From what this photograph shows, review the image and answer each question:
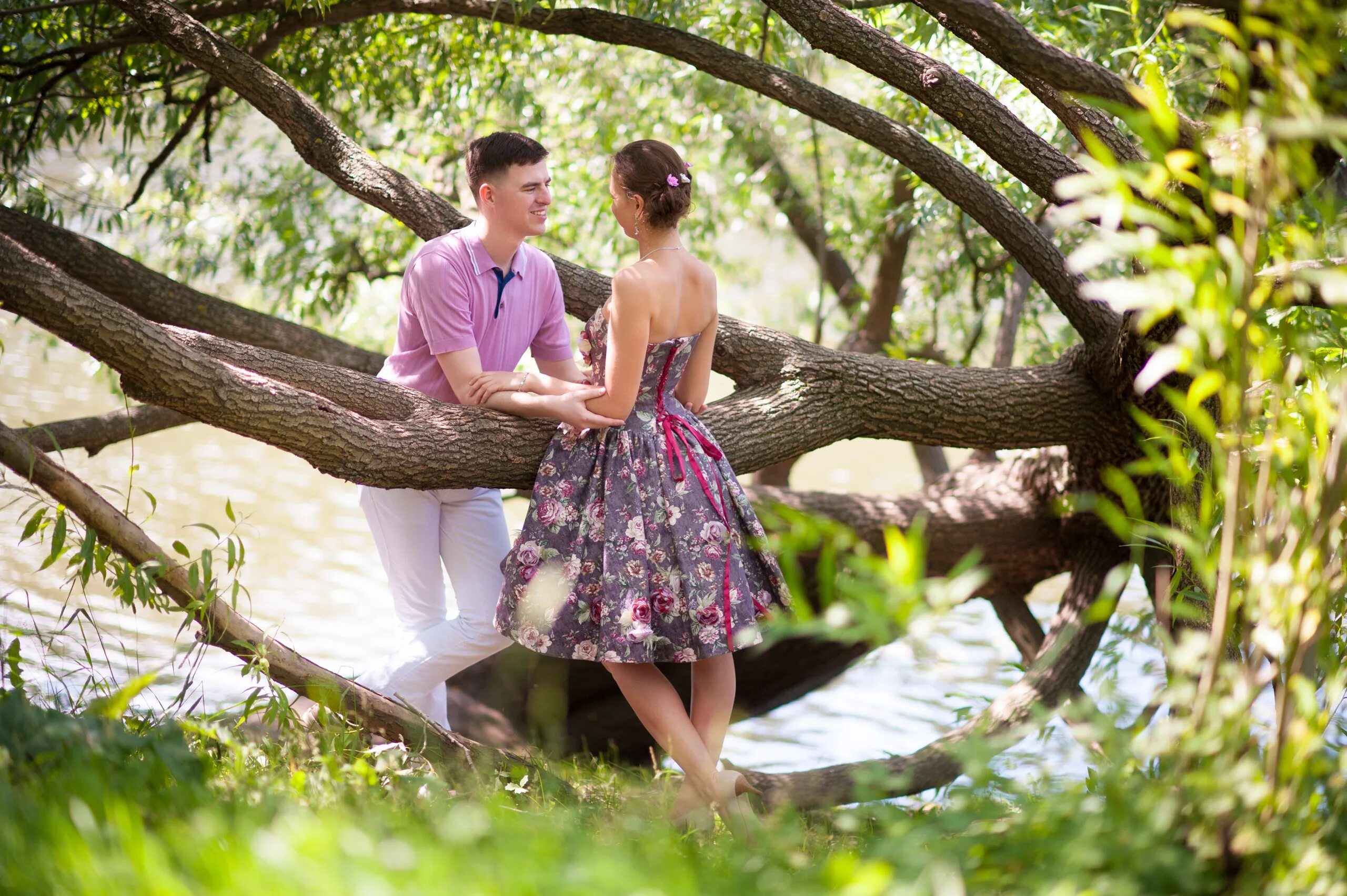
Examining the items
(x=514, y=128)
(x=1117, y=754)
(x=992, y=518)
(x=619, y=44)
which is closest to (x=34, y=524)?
(x=1117, y=754)

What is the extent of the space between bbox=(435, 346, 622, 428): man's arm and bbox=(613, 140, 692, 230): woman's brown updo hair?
0.46m

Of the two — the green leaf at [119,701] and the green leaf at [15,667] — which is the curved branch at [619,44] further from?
the green leaf at [119,701]

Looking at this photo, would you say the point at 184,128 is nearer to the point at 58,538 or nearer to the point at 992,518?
the point at 58,538

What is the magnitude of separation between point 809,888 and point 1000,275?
4963 mm

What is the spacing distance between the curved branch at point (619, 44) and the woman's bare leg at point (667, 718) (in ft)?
4.18

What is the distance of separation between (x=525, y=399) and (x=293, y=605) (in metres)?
4.65

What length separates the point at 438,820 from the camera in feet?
6.28

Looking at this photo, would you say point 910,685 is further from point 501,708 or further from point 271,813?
point 271,813

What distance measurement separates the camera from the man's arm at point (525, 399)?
283cm

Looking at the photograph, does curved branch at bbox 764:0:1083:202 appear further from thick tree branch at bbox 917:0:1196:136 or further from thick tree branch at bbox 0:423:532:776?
thick tree branch at bbox 0:423:532:776

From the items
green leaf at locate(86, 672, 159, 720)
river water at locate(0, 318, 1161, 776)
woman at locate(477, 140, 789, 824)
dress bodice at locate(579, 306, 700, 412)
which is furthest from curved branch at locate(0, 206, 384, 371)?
green leaf at locate(86, 672, 159, 720)

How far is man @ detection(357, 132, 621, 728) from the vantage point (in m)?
3.04

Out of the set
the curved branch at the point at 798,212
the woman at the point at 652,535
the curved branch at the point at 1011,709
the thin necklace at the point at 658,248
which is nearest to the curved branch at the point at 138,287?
the woman at the point at 652,535

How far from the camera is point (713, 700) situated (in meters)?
2.89
